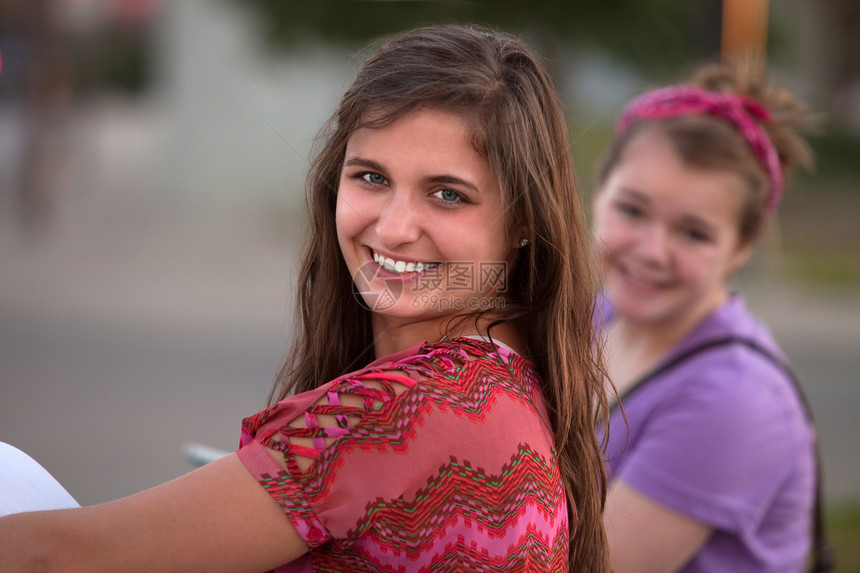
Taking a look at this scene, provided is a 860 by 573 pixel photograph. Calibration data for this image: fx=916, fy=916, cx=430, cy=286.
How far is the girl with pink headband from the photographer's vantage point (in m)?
2.11

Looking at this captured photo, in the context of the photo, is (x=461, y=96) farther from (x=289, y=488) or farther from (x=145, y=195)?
(x=145, y=195)

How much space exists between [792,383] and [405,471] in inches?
59.6

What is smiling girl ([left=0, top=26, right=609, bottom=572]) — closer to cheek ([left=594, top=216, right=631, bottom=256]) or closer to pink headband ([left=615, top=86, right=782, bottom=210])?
cheek ([left=594, top=216, right=631, bottom=256])

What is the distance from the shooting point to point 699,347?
240 cm

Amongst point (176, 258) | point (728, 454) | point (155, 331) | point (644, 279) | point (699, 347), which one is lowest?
point (176, 258)

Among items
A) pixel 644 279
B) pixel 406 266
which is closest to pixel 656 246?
pixel 644 279

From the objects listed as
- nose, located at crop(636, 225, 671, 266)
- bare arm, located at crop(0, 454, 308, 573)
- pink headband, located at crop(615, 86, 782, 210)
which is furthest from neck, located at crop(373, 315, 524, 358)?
pink headband, located at crop(615, 86, 782, 210)

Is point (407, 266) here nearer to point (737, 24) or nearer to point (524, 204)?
point (524, 204)

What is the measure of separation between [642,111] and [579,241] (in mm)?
1306

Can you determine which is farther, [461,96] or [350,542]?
[461,96]

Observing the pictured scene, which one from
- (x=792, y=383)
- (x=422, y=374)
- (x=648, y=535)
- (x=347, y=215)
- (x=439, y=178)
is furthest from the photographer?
(x=792, y=383)

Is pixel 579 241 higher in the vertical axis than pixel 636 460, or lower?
higher

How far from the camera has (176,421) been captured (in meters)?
6.00

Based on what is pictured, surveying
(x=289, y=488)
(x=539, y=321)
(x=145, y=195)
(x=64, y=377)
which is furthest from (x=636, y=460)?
(x=145, y=195)
